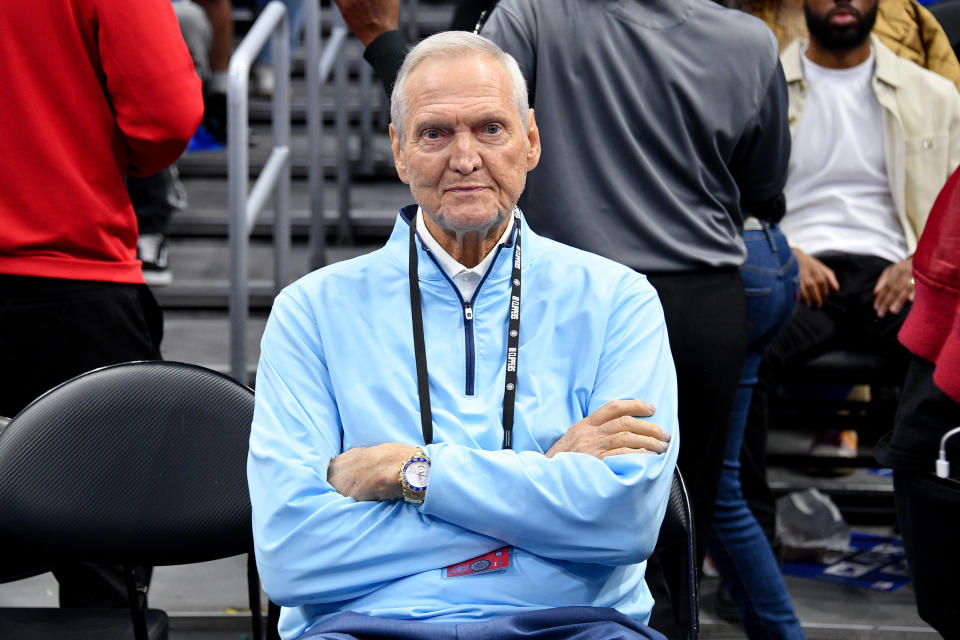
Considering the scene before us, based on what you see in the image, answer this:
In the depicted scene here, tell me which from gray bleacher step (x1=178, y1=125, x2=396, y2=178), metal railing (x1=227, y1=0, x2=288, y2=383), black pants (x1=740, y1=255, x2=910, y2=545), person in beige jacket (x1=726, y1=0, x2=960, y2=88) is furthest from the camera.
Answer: gray bleacher step (x1=178, y1=125, x2=396, y2=178)

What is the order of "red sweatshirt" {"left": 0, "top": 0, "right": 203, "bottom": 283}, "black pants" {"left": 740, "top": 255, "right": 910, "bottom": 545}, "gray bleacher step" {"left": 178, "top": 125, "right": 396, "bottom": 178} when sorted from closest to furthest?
"red sweatshirt" {"left": 0, "top": 0, "right": 203, "bottom": 283} < "black pants" {"left": 740, "top": 255, "right": 910, "bottom": 545} < "gray bleacher step" {"left": 178, "top": 125, "right": 396, "bottom": 178}

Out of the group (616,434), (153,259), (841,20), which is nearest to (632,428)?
(616,434)

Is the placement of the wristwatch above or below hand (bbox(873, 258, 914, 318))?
above

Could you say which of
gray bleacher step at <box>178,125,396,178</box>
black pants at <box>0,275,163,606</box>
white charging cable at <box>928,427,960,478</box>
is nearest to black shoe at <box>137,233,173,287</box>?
gray bleacher step at <box>178,125,396,178</box>

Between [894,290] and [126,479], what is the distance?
8.12 ft

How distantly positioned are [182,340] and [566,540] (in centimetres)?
276

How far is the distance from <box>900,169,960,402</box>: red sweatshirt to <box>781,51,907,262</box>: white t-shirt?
5.26ft

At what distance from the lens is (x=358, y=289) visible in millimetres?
2184

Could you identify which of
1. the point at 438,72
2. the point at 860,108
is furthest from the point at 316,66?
the point at 438,72

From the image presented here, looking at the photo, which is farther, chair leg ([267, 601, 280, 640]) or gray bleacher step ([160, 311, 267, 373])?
gray bleacher step ([160, 311, 267, 373])

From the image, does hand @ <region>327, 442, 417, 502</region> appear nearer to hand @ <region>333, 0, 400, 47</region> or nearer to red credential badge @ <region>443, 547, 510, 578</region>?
red credential badge @ <region>443, 547, 510, 578</region>

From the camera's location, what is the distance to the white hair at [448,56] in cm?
217

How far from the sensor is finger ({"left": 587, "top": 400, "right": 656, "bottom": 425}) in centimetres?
203

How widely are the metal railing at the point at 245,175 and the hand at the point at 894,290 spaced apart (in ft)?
6.28
